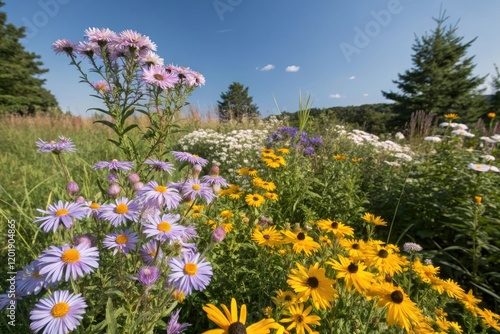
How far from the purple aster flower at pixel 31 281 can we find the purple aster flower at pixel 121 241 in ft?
0.62

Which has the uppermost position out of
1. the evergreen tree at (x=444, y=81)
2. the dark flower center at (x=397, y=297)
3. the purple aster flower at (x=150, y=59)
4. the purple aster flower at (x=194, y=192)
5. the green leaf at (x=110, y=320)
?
the evergreen tree at (x=444, y=81)

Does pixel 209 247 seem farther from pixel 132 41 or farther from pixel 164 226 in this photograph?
pixel 132 41

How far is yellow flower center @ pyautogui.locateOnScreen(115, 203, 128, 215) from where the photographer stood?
36.9 inches

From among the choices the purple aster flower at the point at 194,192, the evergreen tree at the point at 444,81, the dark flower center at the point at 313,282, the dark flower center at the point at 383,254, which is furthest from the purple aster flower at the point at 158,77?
the evergreen tree at the point at 444,81

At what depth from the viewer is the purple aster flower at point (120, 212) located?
902 millimetres

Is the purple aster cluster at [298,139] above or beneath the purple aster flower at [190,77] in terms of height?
beneath

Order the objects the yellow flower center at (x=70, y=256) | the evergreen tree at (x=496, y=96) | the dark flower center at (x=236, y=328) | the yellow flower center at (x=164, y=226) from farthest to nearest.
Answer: the evergreen tree at (x=496, y=96), the yellow flower center at (x=164, y=226), the yellow flower center at (x=70, y=256), the dark flower center at (x=236, y=328)

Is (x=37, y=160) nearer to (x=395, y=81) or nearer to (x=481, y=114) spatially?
(x=395, y=81)

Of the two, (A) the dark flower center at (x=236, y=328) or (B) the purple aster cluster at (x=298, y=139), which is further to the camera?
(B) the purple aster cluster at (x=298, y=139)

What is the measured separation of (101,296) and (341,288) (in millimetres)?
903

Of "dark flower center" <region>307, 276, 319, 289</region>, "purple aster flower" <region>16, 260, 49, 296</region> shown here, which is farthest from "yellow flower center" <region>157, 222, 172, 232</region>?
"dark flower center" <region>307, 276, 319, 289</region>

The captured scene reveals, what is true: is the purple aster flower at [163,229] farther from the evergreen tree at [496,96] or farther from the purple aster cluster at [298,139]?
the evergreen tree at [496,96]

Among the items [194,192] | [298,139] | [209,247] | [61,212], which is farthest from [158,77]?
[298,139]

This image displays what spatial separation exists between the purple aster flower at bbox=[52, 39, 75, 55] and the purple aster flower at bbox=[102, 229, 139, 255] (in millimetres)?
1263
